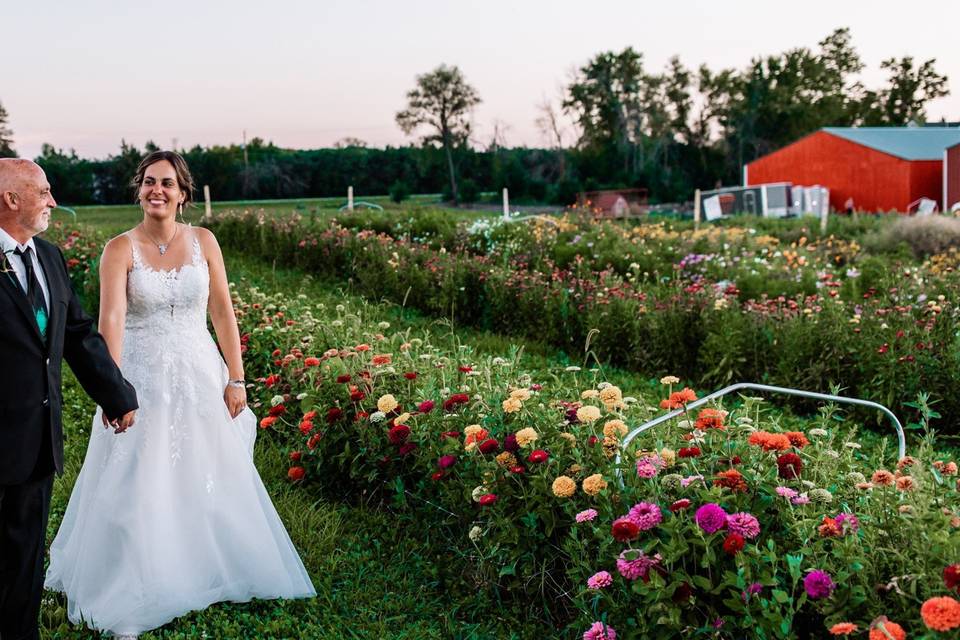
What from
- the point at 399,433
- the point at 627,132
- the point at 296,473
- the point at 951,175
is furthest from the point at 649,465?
the point at 627,132

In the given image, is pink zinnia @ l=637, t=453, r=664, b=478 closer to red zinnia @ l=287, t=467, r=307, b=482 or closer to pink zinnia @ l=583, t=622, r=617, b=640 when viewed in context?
pink zinnia @ l=583, t=622, r=617, b=640

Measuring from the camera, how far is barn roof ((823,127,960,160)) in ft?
104

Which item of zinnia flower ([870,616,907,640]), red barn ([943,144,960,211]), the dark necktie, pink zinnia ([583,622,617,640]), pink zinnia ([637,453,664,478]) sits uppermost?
red barn ([943,144,960,211])

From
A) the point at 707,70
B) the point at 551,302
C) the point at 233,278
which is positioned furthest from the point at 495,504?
the point at 707,70

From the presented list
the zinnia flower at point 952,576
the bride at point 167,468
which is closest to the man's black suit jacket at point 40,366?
the bride at point 167,468

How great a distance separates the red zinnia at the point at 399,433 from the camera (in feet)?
13.4

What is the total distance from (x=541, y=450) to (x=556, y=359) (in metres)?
4.83

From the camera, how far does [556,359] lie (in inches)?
319

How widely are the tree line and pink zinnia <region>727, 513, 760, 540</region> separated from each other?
4007 cm

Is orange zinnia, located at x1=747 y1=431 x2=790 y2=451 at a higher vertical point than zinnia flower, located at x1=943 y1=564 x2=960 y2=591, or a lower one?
higher

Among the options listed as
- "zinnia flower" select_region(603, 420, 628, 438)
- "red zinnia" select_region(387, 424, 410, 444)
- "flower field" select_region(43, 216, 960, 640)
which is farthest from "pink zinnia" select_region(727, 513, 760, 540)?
"red zinnia" select_region(387, 424, 410, 444)

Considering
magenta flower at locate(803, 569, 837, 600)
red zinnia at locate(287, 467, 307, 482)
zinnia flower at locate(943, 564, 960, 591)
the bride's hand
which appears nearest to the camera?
zinnia flower at locate(943, 564, 960, 591)

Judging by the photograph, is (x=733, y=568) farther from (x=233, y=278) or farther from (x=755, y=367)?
(x=233, y=278)

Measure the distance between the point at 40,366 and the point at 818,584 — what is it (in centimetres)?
241
